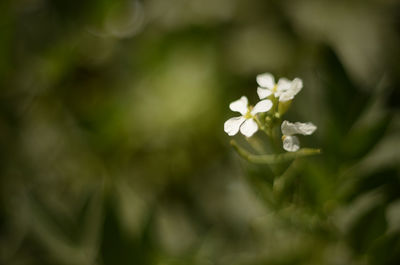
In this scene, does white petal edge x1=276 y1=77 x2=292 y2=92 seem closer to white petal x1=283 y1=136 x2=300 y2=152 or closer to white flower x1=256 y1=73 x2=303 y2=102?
white flower x1=256 y1=73 x2=303 y2=102

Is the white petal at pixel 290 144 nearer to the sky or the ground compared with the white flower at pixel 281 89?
nearer to the ground

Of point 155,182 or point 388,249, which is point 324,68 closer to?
point 388,249

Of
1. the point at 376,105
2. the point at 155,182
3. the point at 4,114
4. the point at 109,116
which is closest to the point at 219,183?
the point at 155,182

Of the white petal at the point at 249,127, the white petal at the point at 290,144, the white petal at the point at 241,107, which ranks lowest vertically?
the white petal at the point at 290,144

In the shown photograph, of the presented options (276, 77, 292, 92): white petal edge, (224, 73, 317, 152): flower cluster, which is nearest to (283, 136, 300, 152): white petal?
(224, 73, 317, 152): flower cluster

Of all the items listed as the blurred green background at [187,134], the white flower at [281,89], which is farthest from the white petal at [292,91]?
the blurred green background at [187,134]

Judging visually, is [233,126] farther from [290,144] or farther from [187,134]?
[187,134]

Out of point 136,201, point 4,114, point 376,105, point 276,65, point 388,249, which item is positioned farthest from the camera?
point 276,65

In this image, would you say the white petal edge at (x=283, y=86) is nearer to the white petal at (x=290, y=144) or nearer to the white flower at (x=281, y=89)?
the white flower at (x=281, y=89)
